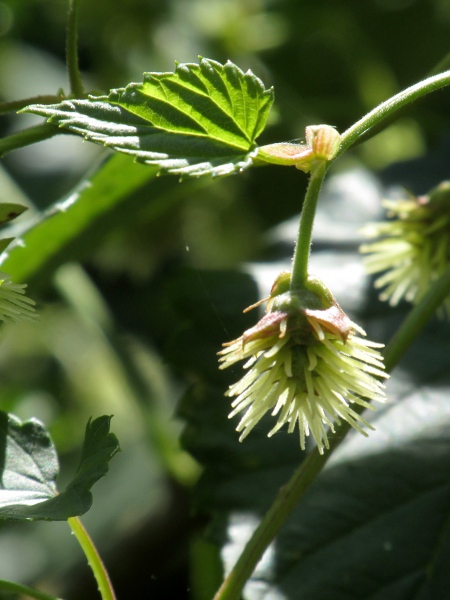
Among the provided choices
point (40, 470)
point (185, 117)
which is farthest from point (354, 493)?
point (185, 117)

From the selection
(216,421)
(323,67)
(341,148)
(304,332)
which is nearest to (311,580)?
(216,421)

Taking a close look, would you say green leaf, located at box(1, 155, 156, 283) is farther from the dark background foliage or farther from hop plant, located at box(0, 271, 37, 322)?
hop plant, located at box(0, 271, 37, 322)

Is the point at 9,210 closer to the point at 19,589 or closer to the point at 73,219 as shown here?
the point at 19,589

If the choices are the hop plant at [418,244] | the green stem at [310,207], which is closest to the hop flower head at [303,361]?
the green stem at [310,207]

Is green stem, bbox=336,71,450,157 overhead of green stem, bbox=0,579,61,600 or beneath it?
overhead

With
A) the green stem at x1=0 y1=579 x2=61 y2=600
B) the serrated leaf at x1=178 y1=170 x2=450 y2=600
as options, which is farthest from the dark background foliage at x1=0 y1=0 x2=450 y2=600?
the green stem at x1=0 y1=579 x2=61 y2=600

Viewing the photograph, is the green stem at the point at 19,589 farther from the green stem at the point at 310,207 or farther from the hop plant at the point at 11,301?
the green stem at the point at 310,207

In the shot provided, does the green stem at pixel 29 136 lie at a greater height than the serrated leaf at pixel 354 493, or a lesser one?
greater
